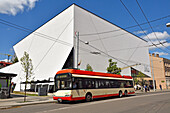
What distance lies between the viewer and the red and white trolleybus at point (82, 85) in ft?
44.0

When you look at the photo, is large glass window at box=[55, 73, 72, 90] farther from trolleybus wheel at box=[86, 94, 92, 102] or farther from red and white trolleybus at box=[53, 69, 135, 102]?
trolleybus wheel at box=[86, 94, 92, 102]

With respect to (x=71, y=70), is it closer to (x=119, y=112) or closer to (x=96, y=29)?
(x=119, y=112)

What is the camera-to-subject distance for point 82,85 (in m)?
14.4

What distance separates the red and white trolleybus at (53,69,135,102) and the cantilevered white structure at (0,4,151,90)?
10.9 meters

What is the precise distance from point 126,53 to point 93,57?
58.2 feet

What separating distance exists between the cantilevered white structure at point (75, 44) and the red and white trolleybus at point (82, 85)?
1089 centimetres

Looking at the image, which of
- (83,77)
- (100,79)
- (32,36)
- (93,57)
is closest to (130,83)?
(100,79)

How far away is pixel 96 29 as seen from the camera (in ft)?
127

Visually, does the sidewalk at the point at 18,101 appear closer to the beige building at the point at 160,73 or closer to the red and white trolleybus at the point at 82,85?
the red and white trolleybus at the point at 82,85

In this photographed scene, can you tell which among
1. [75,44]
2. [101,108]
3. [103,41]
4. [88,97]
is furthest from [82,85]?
[103,41]

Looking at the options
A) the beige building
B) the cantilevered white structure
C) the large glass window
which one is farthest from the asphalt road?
the beige building

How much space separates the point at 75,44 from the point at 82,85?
742 inches

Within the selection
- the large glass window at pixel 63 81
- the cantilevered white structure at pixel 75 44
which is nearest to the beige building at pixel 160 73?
the cantilevered white structure at pixel 75 44

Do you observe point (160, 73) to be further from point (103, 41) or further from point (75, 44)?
point (75, 44)
